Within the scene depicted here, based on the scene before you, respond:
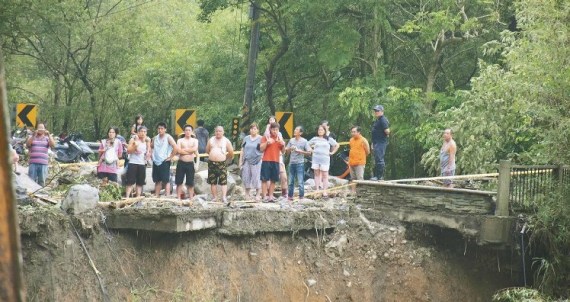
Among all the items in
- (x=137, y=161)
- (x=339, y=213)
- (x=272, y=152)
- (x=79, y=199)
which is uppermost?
(x=272, y=152)

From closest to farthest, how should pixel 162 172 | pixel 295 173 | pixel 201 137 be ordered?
pixel 162 172, pixel 295 173, pixel 201 137

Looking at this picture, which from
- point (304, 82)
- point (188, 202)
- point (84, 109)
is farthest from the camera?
point (84, 109)

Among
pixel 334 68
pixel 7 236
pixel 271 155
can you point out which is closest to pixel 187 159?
pixel 271 155

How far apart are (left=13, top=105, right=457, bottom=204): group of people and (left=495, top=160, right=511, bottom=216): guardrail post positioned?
201 cm

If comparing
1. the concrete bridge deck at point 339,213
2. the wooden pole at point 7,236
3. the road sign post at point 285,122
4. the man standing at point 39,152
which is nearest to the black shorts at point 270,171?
the concrete bridge deck at point 339,213

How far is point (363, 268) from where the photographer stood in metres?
19.0

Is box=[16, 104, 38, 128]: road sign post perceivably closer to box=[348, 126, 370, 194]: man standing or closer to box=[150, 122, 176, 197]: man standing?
box=[150, 122, 176, 197]: man standing

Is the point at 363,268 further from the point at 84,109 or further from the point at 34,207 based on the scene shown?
the point at 84,109

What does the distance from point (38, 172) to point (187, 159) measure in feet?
10.5

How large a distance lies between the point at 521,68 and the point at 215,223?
704cm

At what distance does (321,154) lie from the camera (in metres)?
20.1

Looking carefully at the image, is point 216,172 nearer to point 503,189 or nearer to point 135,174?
point 135,174

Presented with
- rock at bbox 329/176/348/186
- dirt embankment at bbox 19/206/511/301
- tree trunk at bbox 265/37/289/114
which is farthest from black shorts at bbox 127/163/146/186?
tree trunk at bbox 265/37/289/114

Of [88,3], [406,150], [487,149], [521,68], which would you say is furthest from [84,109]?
[521,68]
